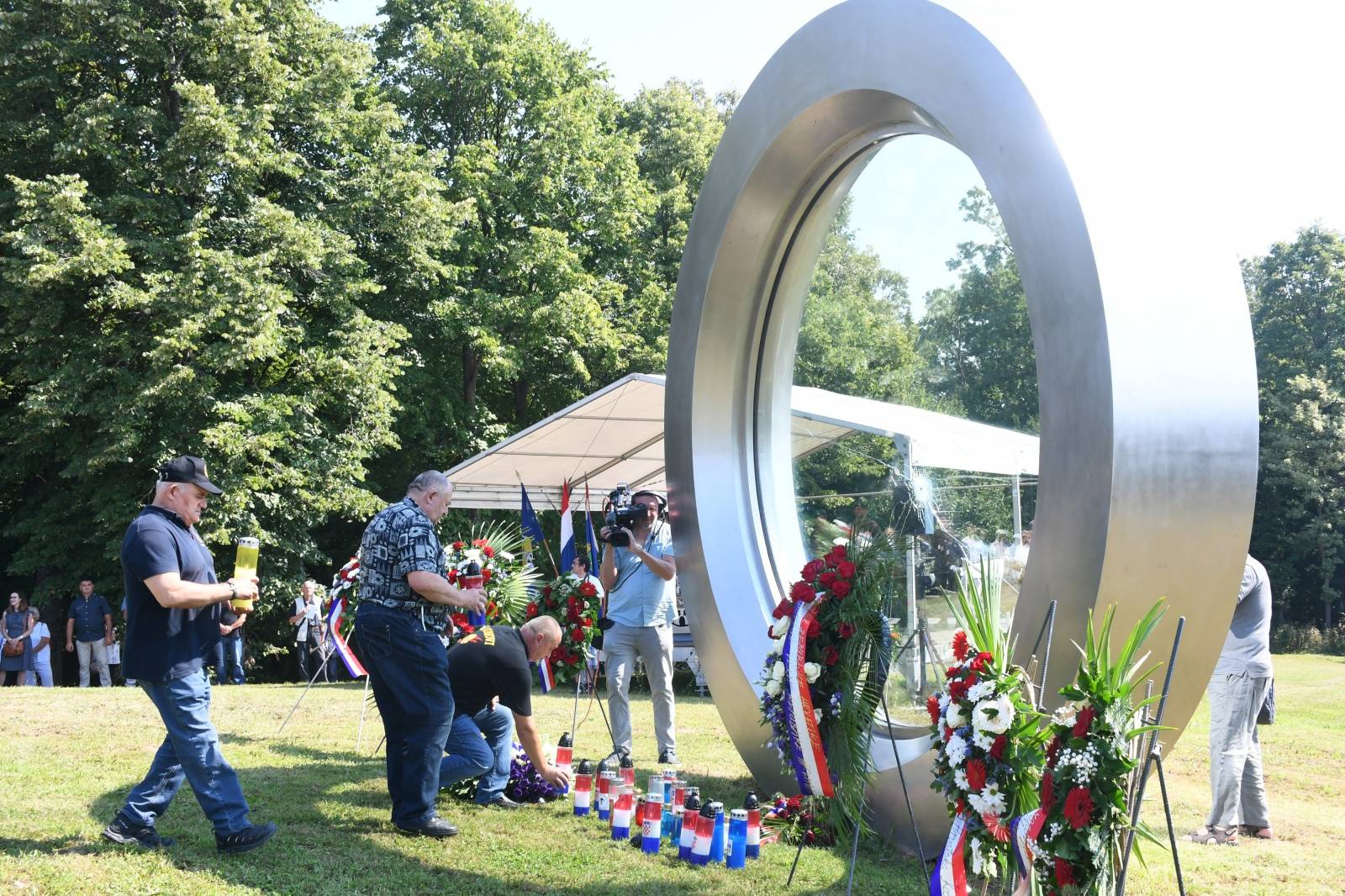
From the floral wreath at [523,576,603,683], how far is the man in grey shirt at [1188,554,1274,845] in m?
4.27

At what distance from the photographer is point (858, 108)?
6.43m

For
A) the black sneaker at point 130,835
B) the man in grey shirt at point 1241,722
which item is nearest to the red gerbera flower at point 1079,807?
the man in grey shirt at point 1241,722

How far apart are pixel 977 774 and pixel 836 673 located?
167 cm

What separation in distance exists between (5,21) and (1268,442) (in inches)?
1382

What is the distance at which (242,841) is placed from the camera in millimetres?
5660

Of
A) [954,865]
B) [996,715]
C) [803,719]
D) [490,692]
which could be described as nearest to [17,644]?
[490,692]

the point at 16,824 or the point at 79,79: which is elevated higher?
the point at 79,79

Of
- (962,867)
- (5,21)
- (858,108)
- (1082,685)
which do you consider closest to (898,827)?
(962,867)

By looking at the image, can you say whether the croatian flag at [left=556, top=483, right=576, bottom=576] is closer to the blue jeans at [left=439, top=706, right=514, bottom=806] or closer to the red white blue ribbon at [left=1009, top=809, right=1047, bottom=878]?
the blue jeans at [left=439, top=706, right=514, bottom=806]

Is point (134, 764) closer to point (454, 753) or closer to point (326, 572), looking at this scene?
point (454, 753)

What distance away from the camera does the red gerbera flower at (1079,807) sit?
11.7 feet

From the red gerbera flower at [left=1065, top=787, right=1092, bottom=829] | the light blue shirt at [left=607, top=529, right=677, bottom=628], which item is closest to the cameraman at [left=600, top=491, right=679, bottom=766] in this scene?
the light blue shirt at [left=607, top=529, right=677, bottom=628]

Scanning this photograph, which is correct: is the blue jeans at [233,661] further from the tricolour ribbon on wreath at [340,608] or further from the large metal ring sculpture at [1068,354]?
the large metal ring sculpture at [1068,354]

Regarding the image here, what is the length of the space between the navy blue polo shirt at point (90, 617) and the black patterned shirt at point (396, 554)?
14.5 metres
